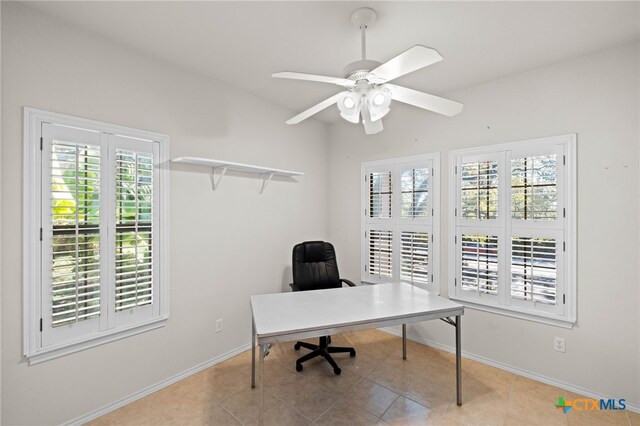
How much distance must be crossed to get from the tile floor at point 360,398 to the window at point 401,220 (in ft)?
3.05

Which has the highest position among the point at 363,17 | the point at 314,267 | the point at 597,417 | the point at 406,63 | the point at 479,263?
the point at 363,17

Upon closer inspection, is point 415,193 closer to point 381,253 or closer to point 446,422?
point 381,253

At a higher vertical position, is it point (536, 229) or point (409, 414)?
point (536, 229)

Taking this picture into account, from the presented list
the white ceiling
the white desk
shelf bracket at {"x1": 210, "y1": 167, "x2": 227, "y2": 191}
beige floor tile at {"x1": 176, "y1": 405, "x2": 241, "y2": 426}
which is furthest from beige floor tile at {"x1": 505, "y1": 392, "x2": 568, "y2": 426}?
shelf bracket at {"x1": 210, "y1": 167, "x2": 227, "y2": 191}

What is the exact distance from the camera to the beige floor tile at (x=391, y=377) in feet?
7.77

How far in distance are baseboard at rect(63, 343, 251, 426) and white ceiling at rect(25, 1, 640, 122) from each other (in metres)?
2.63

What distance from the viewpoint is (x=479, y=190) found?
276 centimetres

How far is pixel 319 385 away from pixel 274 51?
2685 mm

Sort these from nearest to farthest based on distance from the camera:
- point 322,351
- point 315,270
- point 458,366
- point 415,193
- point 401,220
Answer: point 458,366
point 322,351
point 315,270
point 415,193
point 401,220

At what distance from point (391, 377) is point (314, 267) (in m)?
1.23

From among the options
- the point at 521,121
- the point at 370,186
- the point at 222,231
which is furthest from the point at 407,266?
the point at 222,231

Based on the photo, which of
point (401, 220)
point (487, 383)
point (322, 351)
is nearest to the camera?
point (487, 383)

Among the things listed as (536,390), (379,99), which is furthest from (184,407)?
(536,390)

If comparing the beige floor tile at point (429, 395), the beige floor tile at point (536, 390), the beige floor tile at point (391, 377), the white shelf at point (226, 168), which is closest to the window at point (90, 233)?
the white shelf at point (226, 168)
